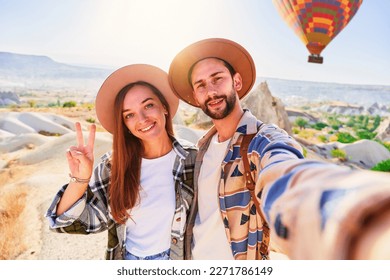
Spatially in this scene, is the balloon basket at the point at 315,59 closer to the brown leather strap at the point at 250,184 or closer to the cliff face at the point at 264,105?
the cliff face at the point at 264,105

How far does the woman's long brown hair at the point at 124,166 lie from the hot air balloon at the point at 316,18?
273 inches

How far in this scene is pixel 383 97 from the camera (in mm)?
54531

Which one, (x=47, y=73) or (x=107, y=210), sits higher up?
(x=107, y=210)

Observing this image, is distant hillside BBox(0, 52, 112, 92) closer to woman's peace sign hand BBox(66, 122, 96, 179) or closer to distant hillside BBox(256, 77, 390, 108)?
distant hillside BBox(256, 77, 390, 108)

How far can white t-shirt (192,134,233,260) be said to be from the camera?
108 cm

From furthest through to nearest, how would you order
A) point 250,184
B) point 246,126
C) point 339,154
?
point 339,154 → point 246,126 → point 250,184

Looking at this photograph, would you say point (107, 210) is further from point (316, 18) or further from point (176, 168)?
point (316, 18)

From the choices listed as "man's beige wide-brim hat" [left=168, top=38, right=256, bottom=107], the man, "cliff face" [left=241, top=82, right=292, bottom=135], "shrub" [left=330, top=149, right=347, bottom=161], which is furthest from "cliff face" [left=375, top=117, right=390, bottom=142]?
the man

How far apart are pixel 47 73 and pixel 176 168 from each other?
54.6 m

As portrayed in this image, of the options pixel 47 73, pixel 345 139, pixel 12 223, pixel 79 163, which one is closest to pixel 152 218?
pixel 79 163

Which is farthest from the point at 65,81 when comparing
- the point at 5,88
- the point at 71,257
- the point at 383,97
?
the point at 71,257

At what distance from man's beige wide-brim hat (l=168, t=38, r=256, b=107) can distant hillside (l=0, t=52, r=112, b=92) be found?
141 feet

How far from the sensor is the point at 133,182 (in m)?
1.21
